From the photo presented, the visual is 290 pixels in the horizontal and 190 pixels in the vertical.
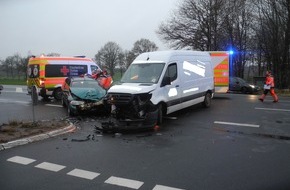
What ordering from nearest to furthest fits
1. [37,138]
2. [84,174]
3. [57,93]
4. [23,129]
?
[84,174] < [37,138] < [23,129] < [57,93]

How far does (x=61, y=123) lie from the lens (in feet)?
32.3

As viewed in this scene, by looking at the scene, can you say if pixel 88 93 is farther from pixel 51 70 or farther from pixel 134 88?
pixel 51 70

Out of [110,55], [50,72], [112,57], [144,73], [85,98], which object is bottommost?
[85,98]

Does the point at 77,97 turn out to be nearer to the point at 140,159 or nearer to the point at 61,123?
the point at 61,123

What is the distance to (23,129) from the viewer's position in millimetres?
8883

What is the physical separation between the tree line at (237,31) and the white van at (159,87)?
19.4 m

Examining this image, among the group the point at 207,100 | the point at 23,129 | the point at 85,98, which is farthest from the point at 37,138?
the point at 207,100

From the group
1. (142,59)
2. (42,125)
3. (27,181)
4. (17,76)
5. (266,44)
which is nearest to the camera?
(27,181)

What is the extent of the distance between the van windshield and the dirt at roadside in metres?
2.73

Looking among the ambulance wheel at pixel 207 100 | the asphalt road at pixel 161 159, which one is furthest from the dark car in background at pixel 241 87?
the asphalt road at pixel 161 159

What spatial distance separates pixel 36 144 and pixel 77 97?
4.82 m

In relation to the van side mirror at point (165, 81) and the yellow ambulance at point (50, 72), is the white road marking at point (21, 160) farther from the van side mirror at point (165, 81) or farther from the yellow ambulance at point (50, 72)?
the yellow ambulance at point (50, 72)

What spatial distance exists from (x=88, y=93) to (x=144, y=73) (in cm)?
287

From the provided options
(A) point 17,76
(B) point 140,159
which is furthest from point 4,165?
(A) point 17,76
